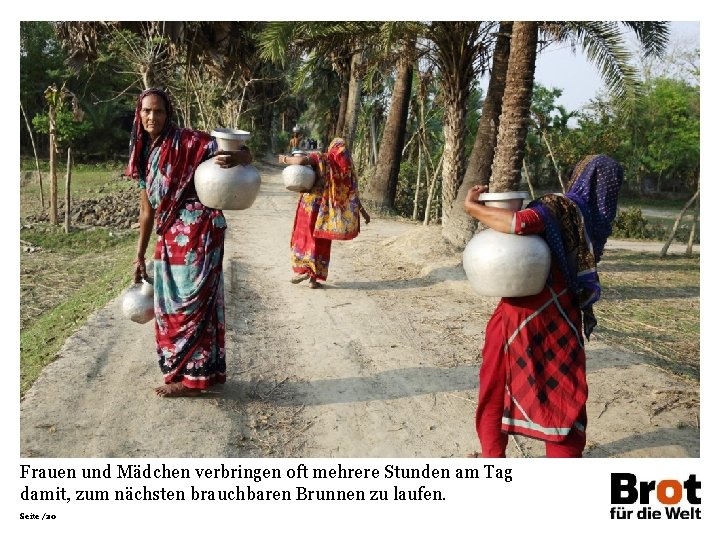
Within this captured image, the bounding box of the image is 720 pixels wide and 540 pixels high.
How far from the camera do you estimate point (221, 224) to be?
3938mm

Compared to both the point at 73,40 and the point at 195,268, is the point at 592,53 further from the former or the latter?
the point at 73,40

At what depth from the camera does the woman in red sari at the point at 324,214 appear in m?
7.01

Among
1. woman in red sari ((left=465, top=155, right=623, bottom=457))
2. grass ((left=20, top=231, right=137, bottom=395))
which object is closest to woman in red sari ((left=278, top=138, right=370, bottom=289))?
grass ((left=20, top=231, right=137, bottom=395))

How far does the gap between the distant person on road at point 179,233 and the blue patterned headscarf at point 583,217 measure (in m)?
1.73

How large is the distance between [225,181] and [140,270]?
36.8 inches

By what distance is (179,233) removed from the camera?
3.84 m

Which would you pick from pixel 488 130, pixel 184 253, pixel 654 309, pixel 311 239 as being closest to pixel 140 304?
pixel 184 253

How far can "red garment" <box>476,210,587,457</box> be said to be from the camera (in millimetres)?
3023

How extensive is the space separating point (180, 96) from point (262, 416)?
1853cm

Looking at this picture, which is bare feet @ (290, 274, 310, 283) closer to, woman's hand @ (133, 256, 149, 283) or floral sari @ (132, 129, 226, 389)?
woman's hand @ (133, 256, 149, 283)

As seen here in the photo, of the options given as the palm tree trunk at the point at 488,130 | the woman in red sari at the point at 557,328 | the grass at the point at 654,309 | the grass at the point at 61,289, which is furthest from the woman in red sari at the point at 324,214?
the woman in red sari at the point at 557,328

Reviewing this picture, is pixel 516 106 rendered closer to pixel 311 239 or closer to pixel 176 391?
pixel 311 239

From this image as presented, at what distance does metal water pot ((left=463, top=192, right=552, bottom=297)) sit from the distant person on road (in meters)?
1.51
